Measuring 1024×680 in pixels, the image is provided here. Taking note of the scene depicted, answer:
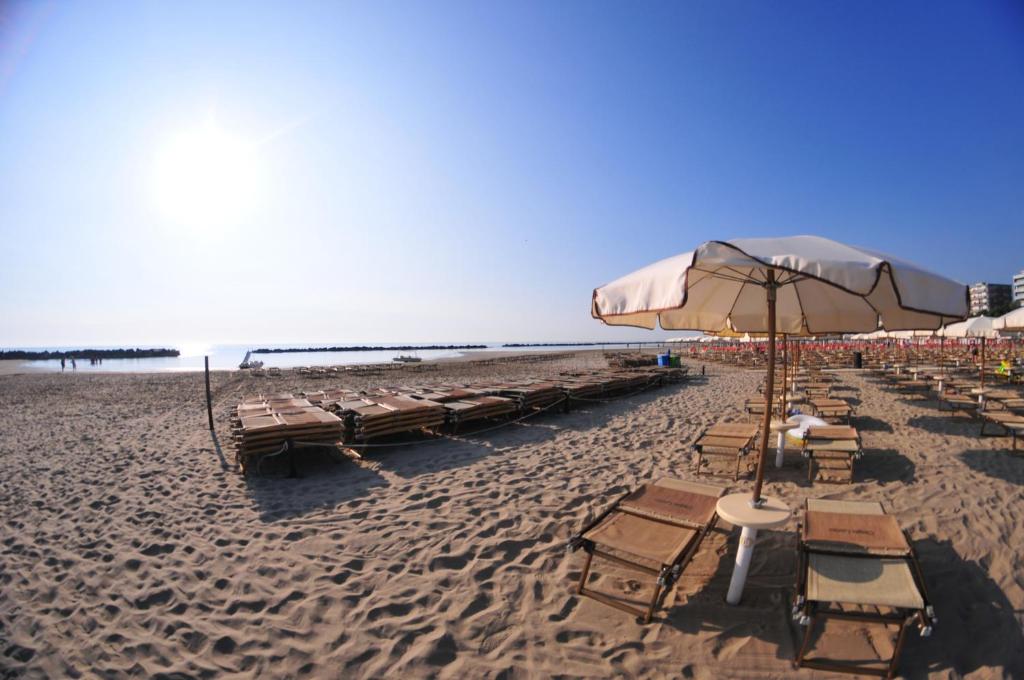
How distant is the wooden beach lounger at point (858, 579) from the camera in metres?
2.47

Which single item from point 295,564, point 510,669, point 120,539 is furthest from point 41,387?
point 510,669

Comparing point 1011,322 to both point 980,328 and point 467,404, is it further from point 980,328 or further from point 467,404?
point 467,404

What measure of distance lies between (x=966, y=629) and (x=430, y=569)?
3576 mm

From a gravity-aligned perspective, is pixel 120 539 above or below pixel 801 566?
below

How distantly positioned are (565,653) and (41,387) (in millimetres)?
29480

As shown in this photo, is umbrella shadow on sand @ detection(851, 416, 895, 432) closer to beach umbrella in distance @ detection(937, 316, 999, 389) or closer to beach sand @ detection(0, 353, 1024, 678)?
beach sand @ detection(0, 353, 1024, 678)

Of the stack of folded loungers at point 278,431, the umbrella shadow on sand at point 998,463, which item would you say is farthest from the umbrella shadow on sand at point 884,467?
the stack of folded loungers at point 278,431

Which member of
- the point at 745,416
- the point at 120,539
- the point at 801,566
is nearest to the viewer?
the point at 801,566

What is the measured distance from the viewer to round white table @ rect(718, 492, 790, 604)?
9.52 feet

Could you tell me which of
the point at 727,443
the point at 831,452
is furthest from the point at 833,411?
the point at 727,443

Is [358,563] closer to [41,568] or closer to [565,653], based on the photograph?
[565,653]

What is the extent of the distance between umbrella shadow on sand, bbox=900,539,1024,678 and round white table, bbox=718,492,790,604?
865 millimetres

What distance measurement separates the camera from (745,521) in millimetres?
2908

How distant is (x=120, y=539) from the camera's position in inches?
178
